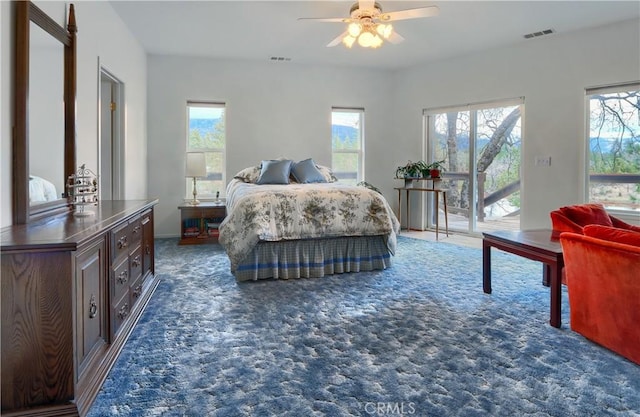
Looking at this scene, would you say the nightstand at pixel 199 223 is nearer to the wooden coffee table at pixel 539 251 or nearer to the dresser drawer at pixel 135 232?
the dresser drawer at pixel 135 232

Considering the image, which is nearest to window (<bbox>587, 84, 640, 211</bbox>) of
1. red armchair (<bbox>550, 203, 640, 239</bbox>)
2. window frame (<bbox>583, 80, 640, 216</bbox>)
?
window frame (<bbox>583, 80, 640, 216</bbox>)

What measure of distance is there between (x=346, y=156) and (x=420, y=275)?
126 inches

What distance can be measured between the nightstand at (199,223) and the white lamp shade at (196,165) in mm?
422

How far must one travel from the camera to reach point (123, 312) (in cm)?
232

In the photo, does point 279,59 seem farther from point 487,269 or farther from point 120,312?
point 120,312

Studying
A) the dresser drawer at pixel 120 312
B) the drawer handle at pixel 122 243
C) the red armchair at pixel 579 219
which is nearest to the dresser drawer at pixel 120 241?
the drawer handle at pixel 122 243

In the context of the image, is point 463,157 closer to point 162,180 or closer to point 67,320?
point 162,180

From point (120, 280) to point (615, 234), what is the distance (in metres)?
2.74

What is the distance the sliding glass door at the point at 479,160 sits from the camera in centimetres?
554

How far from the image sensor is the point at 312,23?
14.5 feet

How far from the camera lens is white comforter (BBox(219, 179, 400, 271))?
3.49 metres

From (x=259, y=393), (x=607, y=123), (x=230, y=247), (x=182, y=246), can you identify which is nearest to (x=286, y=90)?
(x=182, y=246)

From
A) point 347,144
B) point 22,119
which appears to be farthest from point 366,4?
point 347,144

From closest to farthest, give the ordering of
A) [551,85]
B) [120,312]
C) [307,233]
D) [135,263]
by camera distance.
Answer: [120,312]
[135,263]
[307,233]
[551,85]
